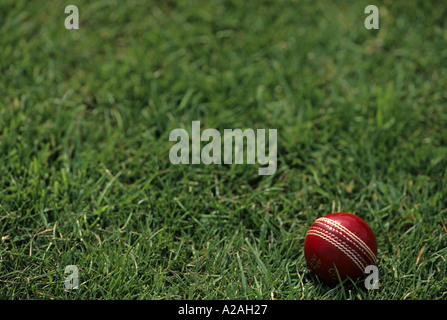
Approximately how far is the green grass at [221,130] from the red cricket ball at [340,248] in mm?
114

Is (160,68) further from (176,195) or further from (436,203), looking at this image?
(436,203)

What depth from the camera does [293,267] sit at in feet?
9.66

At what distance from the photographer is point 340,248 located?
269 cm

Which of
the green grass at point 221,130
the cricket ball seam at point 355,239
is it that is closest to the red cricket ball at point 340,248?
the cricket ball seam at point 355,239

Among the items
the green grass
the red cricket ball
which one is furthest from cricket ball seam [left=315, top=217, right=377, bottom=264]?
the green grass

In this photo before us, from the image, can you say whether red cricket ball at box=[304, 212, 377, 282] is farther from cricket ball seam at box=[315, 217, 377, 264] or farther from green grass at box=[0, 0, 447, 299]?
green grass at box=[0, 0, 447, 299]

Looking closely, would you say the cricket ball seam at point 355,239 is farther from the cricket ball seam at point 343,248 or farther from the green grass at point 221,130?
the green grass at point 221,130

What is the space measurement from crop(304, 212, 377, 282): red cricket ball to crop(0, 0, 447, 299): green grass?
0.11 meters

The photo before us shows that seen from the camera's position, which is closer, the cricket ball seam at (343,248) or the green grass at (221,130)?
the cricket ball seam at (343,248)

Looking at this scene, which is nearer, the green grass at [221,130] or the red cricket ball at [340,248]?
the red cricket ball at [340,248]

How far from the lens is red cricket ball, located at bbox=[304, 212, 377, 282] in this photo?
269 centimetres

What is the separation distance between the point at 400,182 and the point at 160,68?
1.95m

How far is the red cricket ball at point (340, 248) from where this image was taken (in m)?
2.69

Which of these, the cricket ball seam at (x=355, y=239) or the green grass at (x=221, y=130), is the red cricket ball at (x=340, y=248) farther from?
the green grass at (x=221, y=130)
